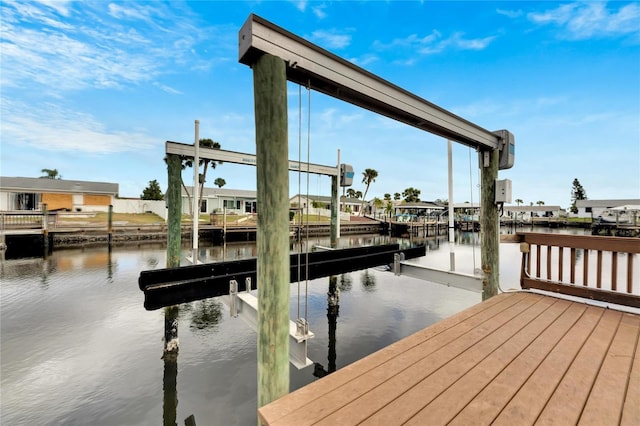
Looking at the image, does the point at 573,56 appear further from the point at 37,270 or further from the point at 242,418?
the point at 37,270

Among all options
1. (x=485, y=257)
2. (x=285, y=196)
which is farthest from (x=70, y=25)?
(x=485, y=257)

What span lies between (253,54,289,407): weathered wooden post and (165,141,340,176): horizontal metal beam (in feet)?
13.7

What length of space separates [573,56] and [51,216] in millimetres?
30273

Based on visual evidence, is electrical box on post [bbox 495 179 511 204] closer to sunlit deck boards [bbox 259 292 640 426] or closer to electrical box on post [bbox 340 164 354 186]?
sunlit deck boards [bbox 259 292 640 426]

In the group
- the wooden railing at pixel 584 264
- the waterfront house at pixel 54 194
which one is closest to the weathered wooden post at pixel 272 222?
the wooden railing at pixel 584 264

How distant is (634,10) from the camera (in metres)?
6.13

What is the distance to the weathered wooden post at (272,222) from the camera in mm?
1838

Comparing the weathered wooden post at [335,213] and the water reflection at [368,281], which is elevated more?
the weathered wooden post at [335,213]

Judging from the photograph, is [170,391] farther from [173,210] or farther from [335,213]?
[335,213]

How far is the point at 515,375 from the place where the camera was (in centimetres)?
189

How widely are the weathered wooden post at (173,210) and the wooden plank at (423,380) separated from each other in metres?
5.31

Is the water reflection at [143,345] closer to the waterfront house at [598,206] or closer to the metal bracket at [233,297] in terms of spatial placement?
the metal bracket at [233,297]

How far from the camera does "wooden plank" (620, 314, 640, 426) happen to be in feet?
4.75

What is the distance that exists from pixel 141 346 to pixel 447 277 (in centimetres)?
623
